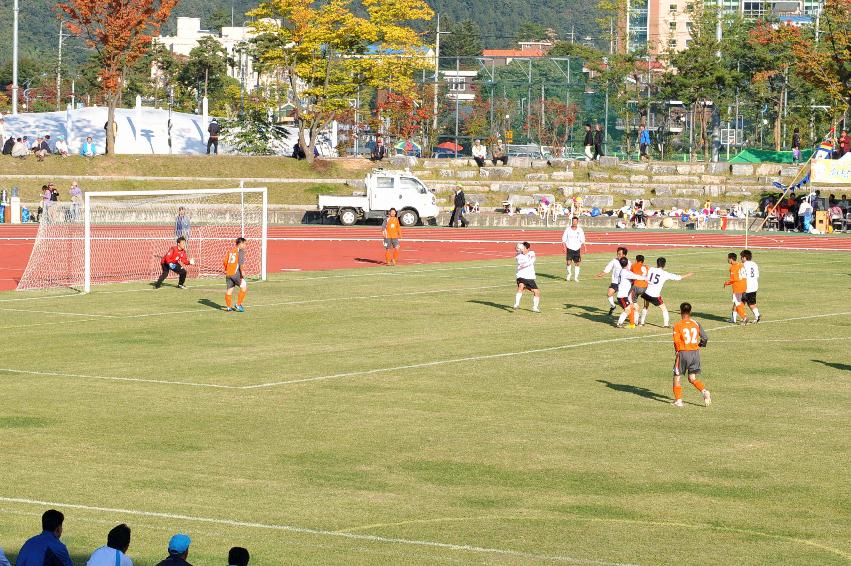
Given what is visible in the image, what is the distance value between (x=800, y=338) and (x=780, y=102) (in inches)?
2085

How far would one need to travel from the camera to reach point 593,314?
104ft

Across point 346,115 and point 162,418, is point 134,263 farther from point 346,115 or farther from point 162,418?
point 346,115

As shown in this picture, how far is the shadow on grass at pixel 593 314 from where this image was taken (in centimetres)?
3082

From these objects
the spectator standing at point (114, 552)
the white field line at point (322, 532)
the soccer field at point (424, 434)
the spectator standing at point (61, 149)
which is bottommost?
the white field line at point (322, 532)

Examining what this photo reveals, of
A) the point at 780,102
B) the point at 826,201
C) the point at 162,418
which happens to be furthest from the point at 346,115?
the point at 162,418

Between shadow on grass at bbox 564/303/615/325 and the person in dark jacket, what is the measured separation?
2685 centimetres

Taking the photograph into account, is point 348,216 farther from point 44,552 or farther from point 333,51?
point 44,552

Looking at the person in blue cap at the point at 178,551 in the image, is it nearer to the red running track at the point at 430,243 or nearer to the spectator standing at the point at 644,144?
the red running track at the point at 430,243

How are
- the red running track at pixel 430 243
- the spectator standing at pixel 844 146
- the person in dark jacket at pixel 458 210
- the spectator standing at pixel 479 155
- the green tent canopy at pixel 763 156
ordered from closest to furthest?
1. the red running track at pixel 430 243
2. the person in dark jacket at pixel 458 210
3. the spectator standing at pixel 844 146
4. the green tent canopy at pixel 763 156
5. the spectator standing at pixel 479 155

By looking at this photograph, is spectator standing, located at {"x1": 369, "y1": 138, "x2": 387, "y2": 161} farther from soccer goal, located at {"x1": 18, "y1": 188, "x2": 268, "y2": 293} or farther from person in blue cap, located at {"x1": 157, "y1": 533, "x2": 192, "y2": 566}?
person in blue cap, located at {"x1": 157, "y1": 533, "x2": 192, "y2": 566}

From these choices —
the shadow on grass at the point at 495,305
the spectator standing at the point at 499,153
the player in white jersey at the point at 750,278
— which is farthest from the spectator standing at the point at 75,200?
the player in white jersey at the point at 750,278

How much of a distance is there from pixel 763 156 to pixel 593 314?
142ft

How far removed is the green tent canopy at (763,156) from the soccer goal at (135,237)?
27.1m

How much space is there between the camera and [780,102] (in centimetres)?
7819
